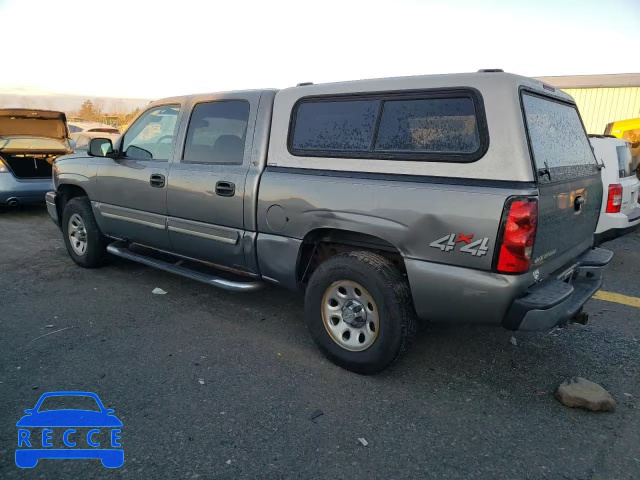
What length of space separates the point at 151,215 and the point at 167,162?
546 millimetres

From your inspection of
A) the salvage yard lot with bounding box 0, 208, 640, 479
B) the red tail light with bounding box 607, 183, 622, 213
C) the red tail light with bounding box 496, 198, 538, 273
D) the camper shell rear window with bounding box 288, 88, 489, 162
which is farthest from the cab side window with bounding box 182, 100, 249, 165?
the red tail light with bounding box 607, 183, 622, 213

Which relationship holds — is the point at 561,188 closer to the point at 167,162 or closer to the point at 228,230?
the point at 228,230

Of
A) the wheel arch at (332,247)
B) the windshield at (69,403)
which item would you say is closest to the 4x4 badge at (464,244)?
the wheel arch at (332,247)

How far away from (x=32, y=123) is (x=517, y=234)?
1021 cm

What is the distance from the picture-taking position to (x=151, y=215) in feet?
14.3

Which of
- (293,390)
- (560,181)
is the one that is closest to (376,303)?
(293,390)

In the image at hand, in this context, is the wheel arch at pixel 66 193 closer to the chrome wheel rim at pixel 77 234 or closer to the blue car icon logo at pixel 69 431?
the chrome wheel rim at pixel 77 234

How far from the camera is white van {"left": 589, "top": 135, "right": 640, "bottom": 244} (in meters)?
5.48

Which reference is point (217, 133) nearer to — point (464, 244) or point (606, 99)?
point (464, 244)

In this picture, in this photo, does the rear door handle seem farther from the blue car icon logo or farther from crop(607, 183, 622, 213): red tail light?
crop(607, 183, 622, 213): red tail light

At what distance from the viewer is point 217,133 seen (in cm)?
395

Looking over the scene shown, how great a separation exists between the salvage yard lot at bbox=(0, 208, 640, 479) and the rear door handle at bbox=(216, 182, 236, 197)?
1.14 m

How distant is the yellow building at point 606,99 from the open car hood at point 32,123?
1819 cm

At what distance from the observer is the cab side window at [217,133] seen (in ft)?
12.4
